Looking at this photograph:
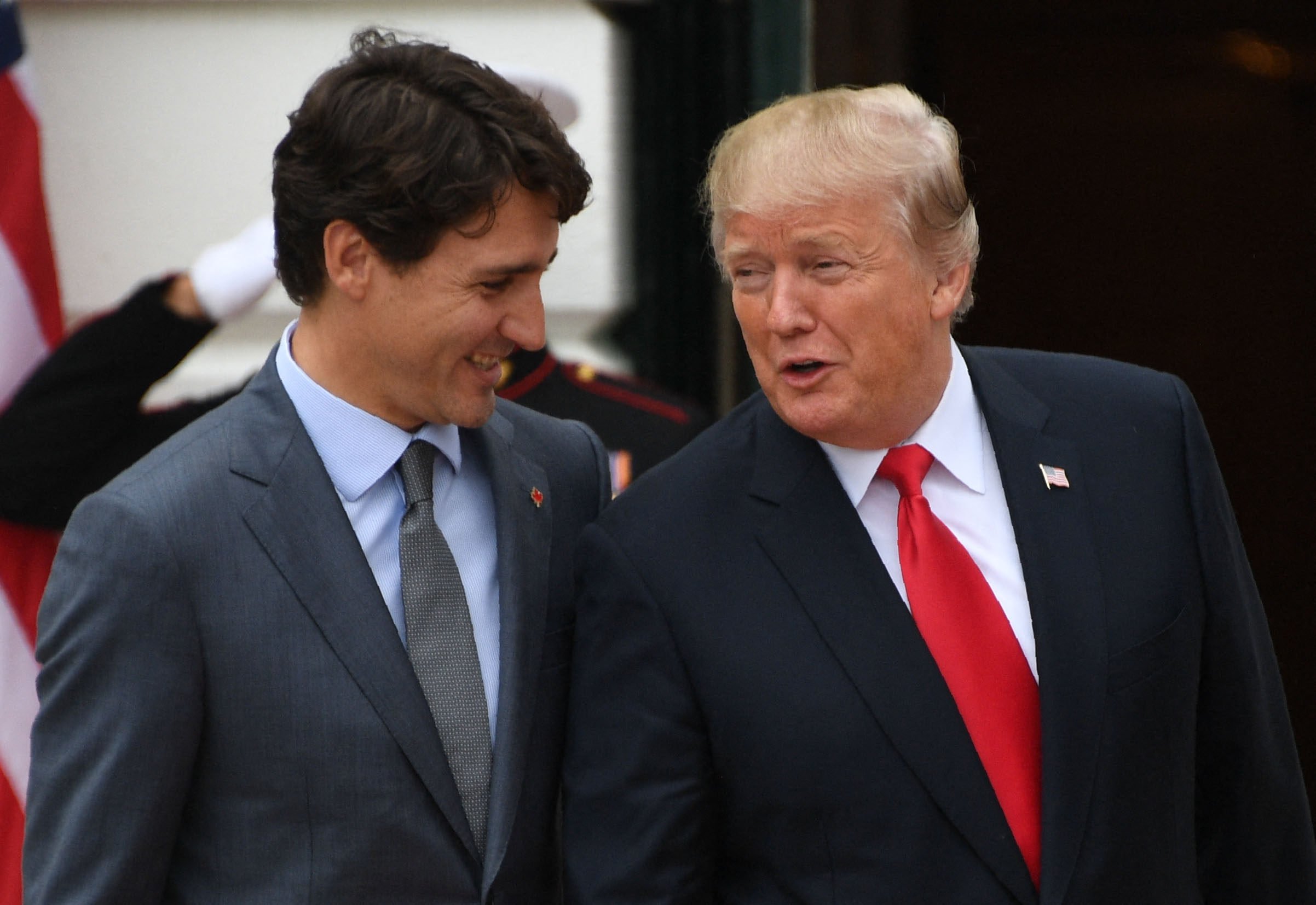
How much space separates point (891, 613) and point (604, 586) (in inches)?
14.4

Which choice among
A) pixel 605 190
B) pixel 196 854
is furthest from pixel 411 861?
pixel 605 190

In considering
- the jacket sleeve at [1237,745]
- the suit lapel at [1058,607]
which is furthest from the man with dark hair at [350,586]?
the jacket sleeve at [1237,745]

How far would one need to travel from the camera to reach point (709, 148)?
12.4ft

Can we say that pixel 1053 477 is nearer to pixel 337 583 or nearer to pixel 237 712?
pixel 337 583

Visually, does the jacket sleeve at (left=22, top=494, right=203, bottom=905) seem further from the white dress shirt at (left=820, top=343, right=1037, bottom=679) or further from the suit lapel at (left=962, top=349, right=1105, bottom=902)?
the suit lapel at (left=962, top=349, right=1105, bottom=902)

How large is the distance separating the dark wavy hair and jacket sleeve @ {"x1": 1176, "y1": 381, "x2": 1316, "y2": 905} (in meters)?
0.94

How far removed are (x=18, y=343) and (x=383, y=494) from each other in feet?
4.89

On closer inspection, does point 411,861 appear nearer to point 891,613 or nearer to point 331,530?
point 331,530

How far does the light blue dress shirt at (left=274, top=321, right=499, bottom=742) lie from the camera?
6.73 feet

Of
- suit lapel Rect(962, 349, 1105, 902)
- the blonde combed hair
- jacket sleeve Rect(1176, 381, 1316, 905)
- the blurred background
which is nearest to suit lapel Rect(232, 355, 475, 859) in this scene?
the blonde combed hair

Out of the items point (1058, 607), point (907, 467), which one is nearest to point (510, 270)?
point (907, 467)

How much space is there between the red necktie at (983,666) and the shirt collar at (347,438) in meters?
0.67

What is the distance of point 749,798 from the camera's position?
2.00 m

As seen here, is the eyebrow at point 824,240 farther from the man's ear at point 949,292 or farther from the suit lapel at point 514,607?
the suit lapel at point 514,607
